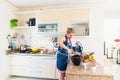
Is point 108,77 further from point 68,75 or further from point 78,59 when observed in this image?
point 78,59

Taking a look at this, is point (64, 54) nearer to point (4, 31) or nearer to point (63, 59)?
point (63, 59)

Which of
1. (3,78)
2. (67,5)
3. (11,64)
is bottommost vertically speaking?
(3,78)

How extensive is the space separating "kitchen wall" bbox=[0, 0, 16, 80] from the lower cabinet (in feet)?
0.82

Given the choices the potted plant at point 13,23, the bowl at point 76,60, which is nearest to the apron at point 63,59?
the bowl at point 76,60

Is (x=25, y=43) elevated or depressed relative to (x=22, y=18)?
depressed

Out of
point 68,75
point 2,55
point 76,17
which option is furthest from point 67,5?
point 68,75

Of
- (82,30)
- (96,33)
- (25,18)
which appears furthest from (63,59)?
(25,18)

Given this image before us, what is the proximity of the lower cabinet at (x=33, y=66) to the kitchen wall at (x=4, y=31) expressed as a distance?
0.25m

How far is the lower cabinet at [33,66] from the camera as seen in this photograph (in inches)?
154

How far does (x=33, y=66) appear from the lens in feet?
13.3

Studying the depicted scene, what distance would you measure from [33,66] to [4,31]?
1.42 m

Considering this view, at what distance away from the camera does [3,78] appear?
13.2 ft

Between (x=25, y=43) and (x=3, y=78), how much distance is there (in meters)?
1.36

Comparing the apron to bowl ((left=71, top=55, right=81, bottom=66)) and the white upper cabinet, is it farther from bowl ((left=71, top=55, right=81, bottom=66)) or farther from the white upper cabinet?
the white upper cabinet
